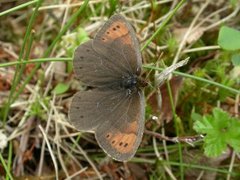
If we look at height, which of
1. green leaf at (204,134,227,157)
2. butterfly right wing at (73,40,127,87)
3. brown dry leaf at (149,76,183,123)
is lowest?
green leaf at (204,134,227,157)

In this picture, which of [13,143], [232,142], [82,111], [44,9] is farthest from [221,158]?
[44,9]

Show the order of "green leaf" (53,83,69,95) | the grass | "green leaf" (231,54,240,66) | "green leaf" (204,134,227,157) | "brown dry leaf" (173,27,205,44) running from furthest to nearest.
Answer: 1. "brown dry leaf" (173,27,205,44)
2. "green leaf" (53,83,69,95)
3. the grass
4. "green leaf" (231,54,240,66)
5. "green leaf" (204,134,227,157)

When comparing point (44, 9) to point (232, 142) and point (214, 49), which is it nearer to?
point (214, 49)

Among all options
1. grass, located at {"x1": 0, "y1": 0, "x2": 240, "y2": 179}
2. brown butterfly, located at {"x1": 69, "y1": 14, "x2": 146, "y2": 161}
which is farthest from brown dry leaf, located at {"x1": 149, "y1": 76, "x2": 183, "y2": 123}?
brown butterfly, located at {"x1": 69, "y1": 14, "x2": 146, "y2": 161}

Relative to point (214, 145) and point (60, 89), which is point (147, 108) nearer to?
point (214, 145)

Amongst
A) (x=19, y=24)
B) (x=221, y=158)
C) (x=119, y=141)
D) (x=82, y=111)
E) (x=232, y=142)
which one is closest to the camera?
(x=119, y=141)

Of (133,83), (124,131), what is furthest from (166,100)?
(124,131)

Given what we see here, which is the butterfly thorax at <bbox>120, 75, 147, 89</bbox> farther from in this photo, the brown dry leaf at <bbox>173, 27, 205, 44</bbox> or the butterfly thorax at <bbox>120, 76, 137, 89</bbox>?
the brown dry leaf at <bbox>173, 27, 205, 44</bbox>
